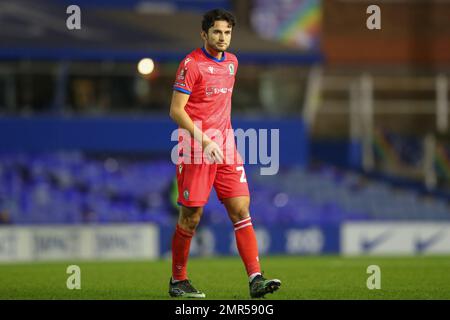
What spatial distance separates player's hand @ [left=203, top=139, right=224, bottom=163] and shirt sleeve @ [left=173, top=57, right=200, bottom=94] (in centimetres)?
52

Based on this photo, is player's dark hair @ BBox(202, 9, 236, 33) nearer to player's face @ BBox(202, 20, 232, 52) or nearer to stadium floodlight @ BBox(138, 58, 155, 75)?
player's face @ BBox(202, 20, 232, 52)

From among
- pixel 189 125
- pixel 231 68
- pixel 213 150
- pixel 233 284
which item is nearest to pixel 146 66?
pixel 233 284

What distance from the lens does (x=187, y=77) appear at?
9.26 meters

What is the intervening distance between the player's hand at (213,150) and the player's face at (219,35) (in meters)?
0.85

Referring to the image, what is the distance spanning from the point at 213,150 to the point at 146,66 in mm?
17227

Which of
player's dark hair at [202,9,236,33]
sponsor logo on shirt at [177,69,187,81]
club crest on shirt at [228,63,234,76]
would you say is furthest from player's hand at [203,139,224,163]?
player's dark hair at [202,9,236,33]

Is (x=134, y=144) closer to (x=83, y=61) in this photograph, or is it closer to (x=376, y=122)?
(x=83, y=61)

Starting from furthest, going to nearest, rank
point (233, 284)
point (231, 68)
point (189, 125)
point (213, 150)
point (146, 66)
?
1. point (146, 66)
2. point (233, 284)
3. point (231, 68)
4. point (189, 125)
5. point (213, 150)

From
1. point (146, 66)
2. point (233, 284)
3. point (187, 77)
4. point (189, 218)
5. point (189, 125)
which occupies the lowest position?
point (233, 284)

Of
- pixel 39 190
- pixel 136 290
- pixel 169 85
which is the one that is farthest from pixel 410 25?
pixel 136 290

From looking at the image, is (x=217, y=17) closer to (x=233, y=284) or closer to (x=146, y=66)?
(x=233, y=284)

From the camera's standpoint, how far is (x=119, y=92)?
2700 cm

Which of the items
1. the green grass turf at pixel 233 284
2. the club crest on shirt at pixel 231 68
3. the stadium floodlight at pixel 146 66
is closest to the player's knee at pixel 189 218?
the green grass turf at pixel 233 284

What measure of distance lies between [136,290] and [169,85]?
17.1m
